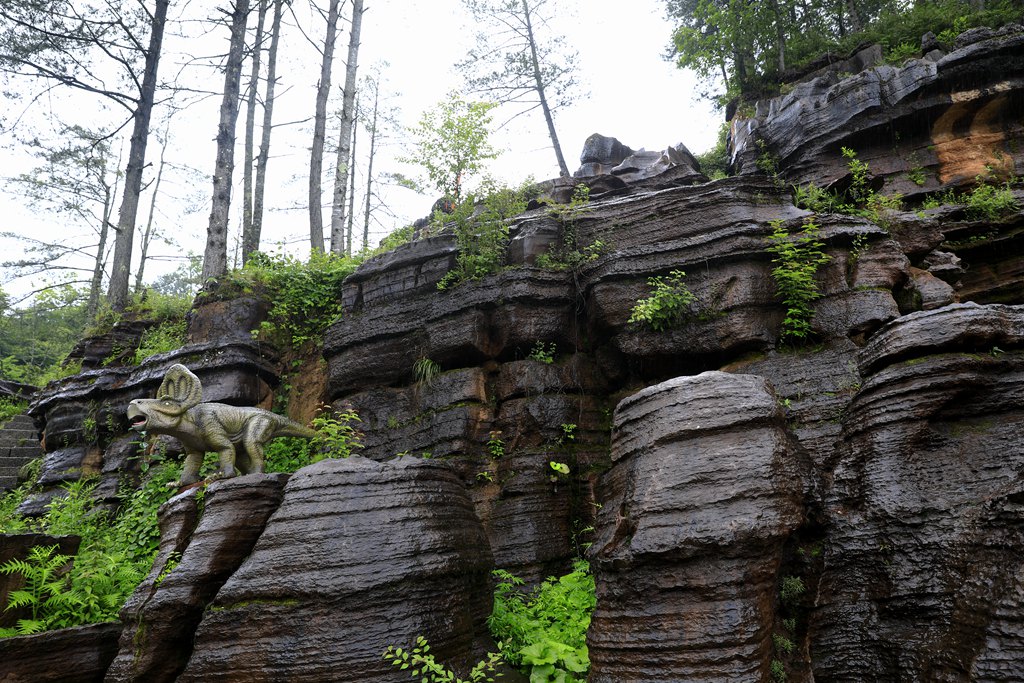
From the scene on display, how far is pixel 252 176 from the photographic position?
20594 mm

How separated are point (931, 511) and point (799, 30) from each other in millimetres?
17418

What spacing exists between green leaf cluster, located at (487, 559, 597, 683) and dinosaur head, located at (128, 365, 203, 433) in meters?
4.71

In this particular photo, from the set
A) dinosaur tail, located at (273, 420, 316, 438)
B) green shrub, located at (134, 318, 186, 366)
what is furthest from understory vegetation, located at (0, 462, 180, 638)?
green shrub, located at (134, 318, 186, 366)

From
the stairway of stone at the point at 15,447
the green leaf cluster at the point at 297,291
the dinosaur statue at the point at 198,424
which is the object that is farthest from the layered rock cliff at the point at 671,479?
the stairway of stone at the point at 15,447

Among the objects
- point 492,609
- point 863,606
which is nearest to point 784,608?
point 863,606

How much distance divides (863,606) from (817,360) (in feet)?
10.7

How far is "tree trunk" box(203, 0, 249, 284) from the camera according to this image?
47.4ft

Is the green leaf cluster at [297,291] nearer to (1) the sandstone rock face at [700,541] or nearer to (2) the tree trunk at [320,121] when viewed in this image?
(2) the tree trunk at [320,121]

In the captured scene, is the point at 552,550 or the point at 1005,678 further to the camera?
the point at 552,550

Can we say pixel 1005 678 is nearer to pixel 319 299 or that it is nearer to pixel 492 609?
pixel 492 609

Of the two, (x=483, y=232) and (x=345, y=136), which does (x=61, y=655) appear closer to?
(x=483, y=232)

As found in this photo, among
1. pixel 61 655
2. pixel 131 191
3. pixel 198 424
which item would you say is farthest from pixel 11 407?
pixel 61 655

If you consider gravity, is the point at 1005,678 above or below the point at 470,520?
below

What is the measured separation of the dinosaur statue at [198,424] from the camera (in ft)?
25.5
